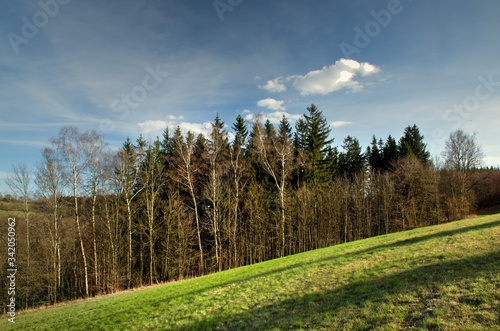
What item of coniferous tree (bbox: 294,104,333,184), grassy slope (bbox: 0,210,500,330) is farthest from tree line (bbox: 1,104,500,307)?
grassy slope (bbox: 0,210,500,330)

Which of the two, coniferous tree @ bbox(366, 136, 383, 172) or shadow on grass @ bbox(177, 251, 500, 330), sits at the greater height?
coniferous tree @ bbox(366, 136, 383, 172)

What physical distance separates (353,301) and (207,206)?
28447 millimetres

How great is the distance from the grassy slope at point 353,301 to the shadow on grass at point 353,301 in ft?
0.07

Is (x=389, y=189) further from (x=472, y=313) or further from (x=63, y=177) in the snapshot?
(x=63, y=177)

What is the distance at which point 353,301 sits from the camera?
714 cm

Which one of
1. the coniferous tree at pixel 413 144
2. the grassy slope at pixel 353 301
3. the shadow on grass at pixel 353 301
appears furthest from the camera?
the coniferous tree at pixel 413 144

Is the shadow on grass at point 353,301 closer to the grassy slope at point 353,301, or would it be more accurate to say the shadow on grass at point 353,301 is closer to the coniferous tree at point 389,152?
the grassy slope at point 353,301

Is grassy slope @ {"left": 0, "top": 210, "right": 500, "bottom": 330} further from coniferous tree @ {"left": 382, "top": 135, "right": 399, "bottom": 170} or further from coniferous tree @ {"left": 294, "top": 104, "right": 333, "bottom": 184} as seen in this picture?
coniferous tree @ {"left": 382, "top": 135, "right": 399, "bottom": 170}

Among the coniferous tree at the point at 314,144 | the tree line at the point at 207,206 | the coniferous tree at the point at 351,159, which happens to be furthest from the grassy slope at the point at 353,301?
the coniferous tree at the point at 351,159

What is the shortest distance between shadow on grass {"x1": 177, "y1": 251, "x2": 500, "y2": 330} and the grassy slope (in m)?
0.02

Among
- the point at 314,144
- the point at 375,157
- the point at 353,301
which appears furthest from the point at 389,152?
the point at 353,301

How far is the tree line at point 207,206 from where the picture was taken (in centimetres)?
2780

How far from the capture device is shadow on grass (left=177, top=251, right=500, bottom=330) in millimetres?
6379

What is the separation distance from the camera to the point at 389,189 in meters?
43.3
